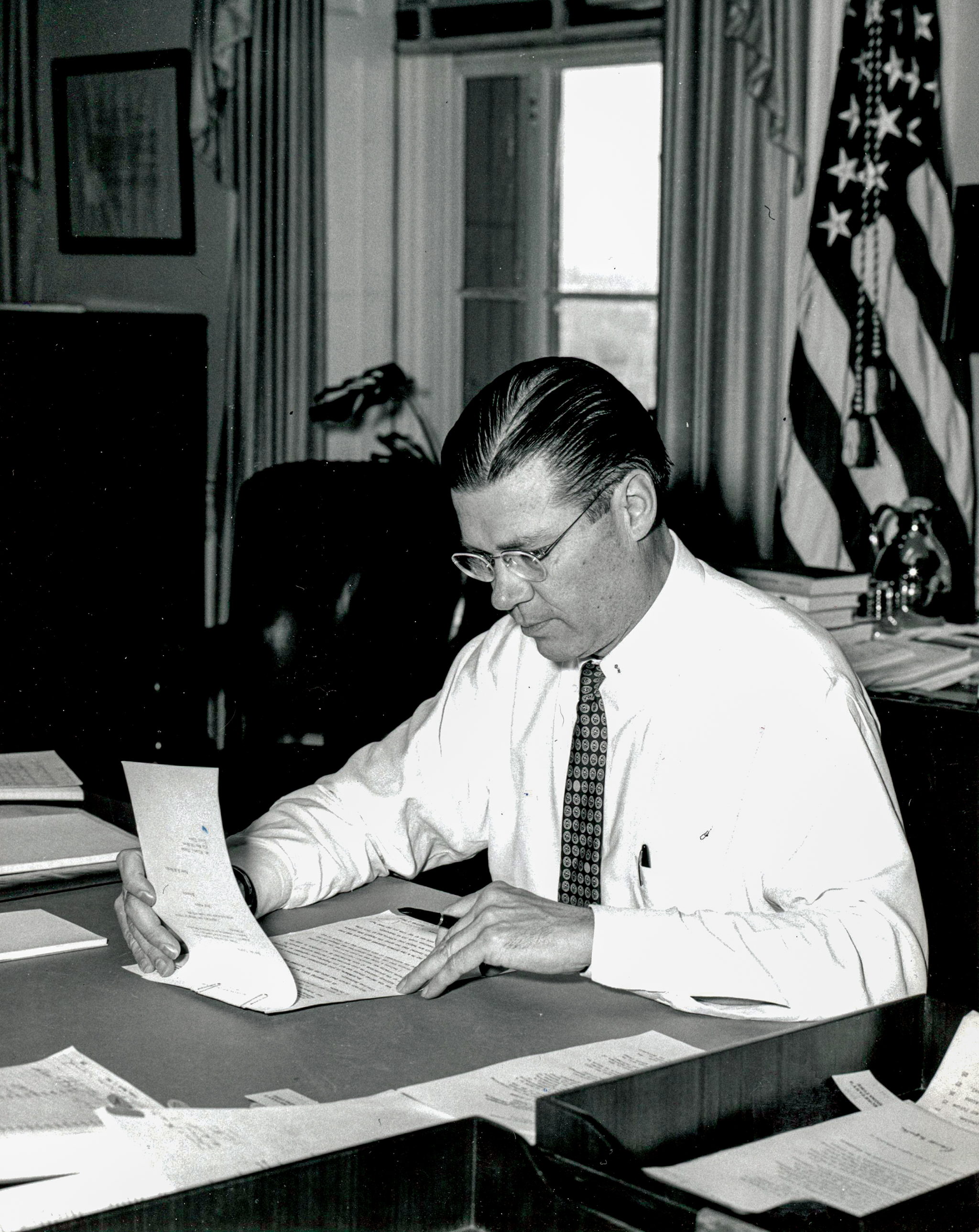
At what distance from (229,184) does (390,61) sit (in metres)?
0.64

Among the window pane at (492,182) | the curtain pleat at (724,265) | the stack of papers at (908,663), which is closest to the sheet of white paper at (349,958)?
the stack of papers at (908,663)

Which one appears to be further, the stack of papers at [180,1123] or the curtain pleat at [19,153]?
the curtain pleat at [19,153]

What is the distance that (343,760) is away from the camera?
11.2ft

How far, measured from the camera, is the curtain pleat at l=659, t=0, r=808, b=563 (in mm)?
3955

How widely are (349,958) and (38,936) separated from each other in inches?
14.5

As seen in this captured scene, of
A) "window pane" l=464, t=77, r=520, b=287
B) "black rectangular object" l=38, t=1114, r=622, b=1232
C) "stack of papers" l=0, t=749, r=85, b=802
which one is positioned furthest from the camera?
"window pane" l=464, t=77, r=520, b=287

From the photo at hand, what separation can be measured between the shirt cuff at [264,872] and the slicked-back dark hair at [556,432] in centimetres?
51

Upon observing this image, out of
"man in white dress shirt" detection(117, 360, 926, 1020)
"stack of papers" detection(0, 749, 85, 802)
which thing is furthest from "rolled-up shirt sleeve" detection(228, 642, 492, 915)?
"stack of papers" detection(0, 749, 85, 802)

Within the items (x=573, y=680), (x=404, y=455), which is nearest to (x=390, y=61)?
(x=404, y=455)

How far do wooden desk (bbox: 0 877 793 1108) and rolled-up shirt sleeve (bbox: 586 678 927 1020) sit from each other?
0.13 ft

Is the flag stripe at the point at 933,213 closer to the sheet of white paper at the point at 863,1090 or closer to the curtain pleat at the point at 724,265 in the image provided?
the curtain pleat at the point at 724,265

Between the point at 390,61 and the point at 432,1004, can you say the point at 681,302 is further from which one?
the point at 432,1004

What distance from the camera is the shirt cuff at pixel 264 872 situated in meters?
1.95

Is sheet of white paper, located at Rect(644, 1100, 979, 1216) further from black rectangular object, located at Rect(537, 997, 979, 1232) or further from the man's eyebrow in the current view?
the man's eyebrow
